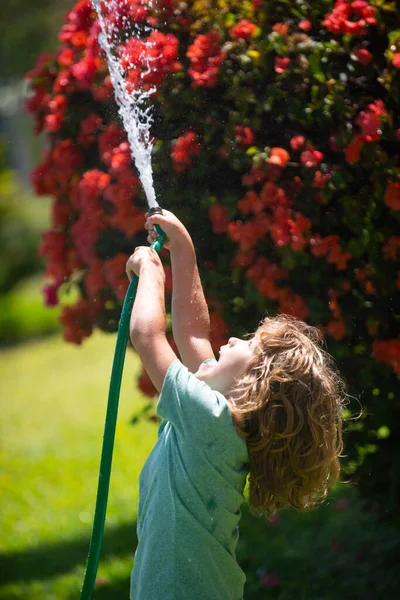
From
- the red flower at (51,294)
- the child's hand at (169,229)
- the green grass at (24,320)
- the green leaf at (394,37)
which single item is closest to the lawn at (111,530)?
the red flower at (51,294)

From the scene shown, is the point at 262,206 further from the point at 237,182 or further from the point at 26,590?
the point at 26,590

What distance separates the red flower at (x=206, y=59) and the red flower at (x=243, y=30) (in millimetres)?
51

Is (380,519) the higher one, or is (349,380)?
(349,380)

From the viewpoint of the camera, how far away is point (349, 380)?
2.53 metres

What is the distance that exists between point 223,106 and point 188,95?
11 centimetres

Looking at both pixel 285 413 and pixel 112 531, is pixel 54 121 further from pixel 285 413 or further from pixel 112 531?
pixel 112 531

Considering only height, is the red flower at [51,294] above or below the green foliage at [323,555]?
above

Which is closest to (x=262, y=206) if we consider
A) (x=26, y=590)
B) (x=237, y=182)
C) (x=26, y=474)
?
(x=237, y=182)

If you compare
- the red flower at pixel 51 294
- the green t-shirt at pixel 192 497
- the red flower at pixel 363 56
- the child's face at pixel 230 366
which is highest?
the red flower at pixel 363 56

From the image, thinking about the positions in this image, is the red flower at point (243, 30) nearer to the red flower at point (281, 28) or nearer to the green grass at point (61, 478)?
the red flower at point (281, 28)

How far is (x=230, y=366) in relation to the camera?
183cm

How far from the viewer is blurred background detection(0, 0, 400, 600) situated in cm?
326

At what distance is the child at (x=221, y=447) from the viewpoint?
1760 mm

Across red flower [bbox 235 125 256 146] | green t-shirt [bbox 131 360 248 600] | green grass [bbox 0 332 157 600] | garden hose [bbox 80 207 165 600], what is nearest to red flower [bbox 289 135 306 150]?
red flower [bbox 235 125 256 146]
